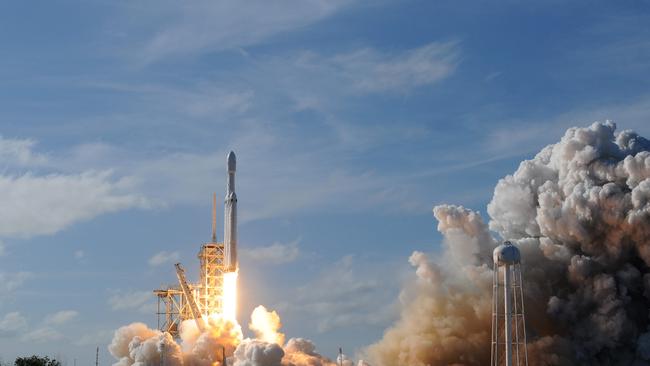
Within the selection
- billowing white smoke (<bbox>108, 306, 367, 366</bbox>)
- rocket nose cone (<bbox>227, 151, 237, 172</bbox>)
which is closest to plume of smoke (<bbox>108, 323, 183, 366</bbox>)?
billowing white smoke (<bbox>108, 306, 367, 366</bbox>)

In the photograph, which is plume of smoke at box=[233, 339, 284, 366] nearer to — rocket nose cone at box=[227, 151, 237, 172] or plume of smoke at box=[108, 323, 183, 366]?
plume of smoke at box=[108, 323, 183, 366]

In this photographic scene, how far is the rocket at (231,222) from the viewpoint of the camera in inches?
4409

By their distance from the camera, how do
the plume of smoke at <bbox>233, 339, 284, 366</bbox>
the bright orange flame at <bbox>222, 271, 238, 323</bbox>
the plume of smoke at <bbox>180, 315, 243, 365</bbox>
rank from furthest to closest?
the bright orange flame at <bbox>222, 271, 238, 323</bbox> → the plume of smoke at <bbox>180, 315, 243, 365</bbox> → the plume of smoke at <bbox>233, 339, 284, 366</bbox>

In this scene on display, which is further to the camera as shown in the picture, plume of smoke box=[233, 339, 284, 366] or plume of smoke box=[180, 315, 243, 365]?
plume of smoke box=[180, 315, 243, 365]

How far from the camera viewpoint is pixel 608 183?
4304 inches

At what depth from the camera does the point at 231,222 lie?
112688 millimetres

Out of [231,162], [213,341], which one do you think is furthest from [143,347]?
[231,162]

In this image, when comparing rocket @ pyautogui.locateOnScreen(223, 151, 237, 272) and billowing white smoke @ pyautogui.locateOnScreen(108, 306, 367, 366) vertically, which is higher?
rocket @ pyautogui.locateOnScreen(223, 151, 237, 272)

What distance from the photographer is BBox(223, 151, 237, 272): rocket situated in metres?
112

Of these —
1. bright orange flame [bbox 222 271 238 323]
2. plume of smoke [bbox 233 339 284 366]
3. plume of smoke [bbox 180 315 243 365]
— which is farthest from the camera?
bright orange flame [bbox 222 271 238 323]

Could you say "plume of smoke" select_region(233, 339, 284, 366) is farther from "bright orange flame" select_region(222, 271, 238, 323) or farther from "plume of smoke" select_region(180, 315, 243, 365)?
"bright orange flame" select_region(222, 271, 238, 323)

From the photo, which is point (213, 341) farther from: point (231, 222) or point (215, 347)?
point (231, 222)

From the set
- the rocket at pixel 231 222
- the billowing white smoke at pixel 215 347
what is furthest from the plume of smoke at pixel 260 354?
the rocket at pixel 231 222

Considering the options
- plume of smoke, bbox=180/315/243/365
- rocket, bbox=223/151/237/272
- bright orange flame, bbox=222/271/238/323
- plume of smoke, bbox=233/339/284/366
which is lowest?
plume of smoke, bbox=233/339/284/366
